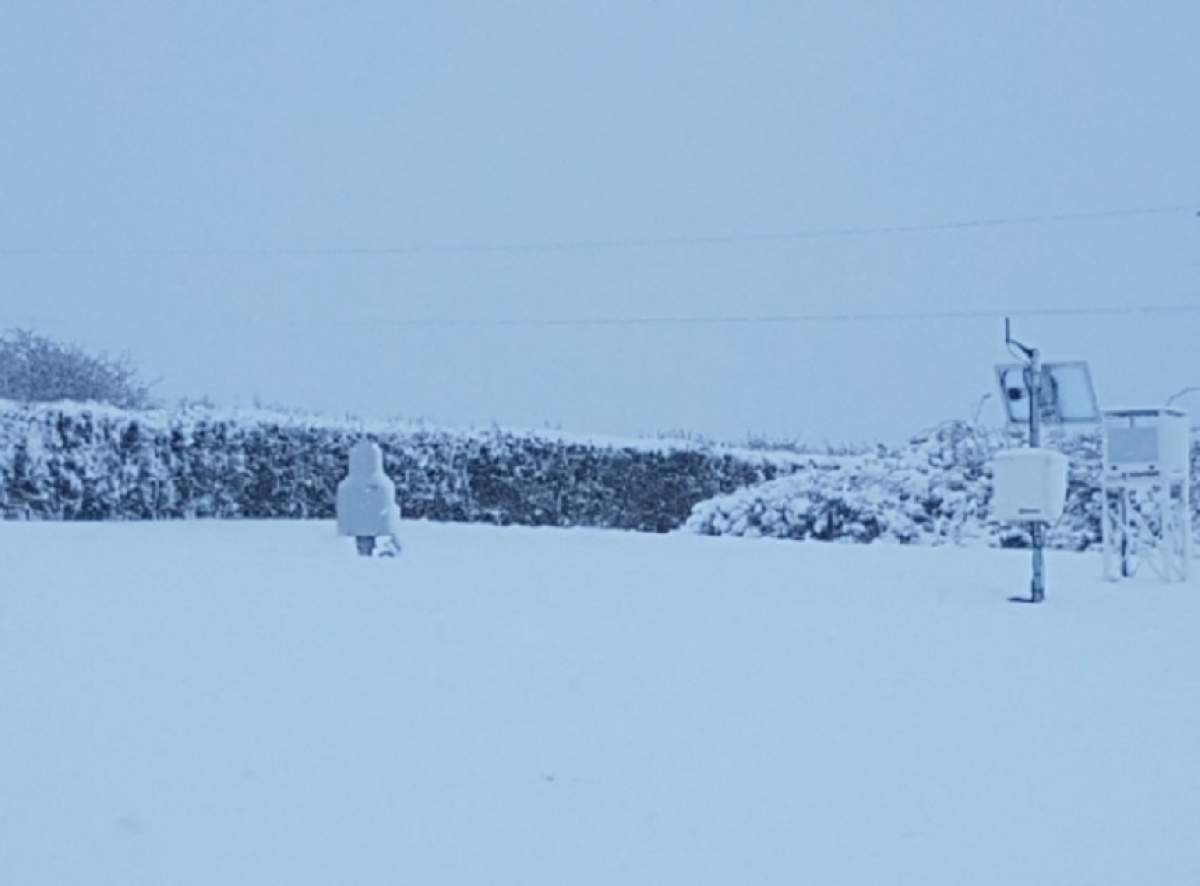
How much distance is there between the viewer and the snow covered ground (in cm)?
278

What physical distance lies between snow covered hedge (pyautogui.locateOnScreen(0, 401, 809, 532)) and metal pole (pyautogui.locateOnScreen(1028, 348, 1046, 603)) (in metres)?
7.61

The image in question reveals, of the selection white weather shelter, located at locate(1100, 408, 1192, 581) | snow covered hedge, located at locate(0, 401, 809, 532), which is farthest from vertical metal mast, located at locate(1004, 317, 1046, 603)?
snow covered hedge, located at locate(0, 401, 809, 532)

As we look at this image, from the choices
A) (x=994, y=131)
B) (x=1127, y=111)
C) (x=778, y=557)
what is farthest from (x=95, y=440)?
(x=1127, y=111)

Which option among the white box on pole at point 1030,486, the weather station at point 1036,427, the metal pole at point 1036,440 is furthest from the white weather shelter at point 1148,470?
the white box on pole at point 1030,486

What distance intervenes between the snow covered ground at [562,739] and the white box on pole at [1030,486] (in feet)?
3.70

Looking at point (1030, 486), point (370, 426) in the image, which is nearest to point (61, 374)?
point (370, 426)

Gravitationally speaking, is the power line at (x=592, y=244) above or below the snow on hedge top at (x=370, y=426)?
above

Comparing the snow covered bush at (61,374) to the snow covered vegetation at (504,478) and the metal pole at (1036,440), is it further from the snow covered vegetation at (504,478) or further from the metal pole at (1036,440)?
the metal pole at (1036,440)

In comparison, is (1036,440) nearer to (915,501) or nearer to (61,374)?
(915,501)

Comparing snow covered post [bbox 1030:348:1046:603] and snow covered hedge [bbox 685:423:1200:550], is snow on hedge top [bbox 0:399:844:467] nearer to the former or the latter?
snow covered hedge [bbox 685:423:1200:550]

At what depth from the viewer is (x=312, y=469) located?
1323 centimetres

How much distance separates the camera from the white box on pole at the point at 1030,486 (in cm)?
693

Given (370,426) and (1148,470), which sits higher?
(370,426)

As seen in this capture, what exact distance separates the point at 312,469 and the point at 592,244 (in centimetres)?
901
